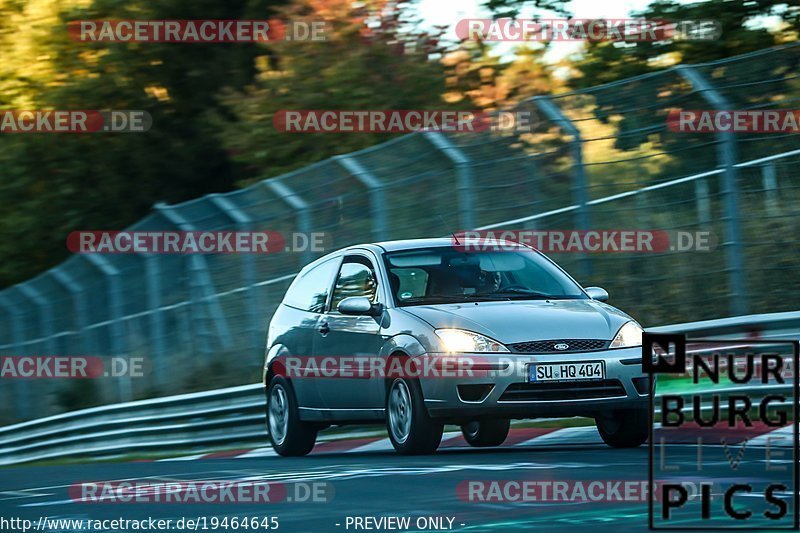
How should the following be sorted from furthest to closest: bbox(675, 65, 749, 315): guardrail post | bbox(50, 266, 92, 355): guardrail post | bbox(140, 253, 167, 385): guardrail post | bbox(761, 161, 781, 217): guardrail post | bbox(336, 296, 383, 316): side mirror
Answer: bbox(50, 266, 92, 355): guardrail post
bbox(140, 253, 167, 385): guardrail post
bbox(761, 161, 781, 217): guardrail post
bbox(675, 65, 749, 315): guardrail post
bbox(336, 296, 383, 316): side mirror

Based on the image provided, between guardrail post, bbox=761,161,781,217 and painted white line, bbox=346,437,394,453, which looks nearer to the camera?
painted white line, bbox=346,437,394,453

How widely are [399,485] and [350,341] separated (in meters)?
2.86

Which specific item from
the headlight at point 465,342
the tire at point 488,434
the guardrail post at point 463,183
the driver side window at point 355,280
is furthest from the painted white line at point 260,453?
the headlight at point 465,342

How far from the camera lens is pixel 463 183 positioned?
15.1 metres

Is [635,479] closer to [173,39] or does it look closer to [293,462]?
[293,462]

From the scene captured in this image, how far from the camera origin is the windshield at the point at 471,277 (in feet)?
36.1

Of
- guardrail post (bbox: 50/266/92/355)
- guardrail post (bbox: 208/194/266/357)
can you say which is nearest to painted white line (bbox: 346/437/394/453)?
guardrail post (bbox: 208/194/266/357)

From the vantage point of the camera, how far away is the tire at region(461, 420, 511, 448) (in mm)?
11750

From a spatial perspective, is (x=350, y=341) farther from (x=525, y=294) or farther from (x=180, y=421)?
(x=180, y=421)

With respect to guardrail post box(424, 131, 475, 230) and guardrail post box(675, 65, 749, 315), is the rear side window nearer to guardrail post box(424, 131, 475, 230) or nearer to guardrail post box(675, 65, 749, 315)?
guardrail post box(424, 131, 475, 230)

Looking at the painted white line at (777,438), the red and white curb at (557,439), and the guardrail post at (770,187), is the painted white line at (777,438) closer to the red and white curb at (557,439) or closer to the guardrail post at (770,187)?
the red and white curb at (557,439)

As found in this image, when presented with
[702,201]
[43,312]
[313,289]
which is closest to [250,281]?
[313,289]

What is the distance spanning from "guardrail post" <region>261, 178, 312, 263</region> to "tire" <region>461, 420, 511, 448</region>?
5.91 metres

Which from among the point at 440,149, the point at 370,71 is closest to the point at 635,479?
the point at 440,149
